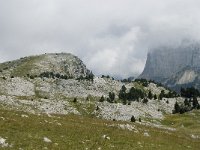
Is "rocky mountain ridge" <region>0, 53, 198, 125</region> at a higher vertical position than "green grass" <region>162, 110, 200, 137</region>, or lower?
higher

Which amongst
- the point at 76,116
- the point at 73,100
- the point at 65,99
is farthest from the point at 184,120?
the point at 76,116

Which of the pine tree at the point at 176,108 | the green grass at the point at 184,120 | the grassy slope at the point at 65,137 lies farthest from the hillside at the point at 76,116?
the pine tree at the point at 176,108

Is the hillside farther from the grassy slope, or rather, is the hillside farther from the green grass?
the green grass

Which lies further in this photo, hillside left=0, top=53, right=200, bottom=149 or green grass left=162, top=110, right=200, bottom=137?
green grass left=162, top=110, right=200, bottom=137

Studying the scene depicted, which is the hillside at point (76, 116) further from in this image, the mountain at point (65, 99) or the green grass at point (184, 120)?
the green grass at point (184, 120)

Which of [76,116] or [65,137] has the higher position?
[76,116]

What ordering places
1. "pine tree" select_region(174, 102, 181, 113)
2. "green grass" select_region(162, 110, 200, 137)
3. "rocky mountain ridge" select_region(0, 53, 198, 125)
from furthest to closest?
"pine tree" select_region(174, 102, 181, 113), "rocky mountain ridge" select_region(0, 53, 198, 125), "green grass" select_region(162, 110, 200, 137)

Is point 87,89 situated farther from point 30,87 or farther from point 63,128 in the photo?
point 63,128

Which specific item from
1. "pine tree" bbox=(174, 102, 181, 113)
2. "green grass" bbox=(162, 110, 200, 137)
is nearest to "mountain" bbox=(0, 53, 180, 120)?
"pine tree" bbox=(174, 102, 181, 113)

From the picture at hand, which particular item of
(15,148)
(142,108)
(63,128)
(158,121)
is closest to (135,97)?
(142,108)

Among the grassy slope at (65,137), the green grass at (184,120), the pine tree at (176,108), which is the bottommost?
the grassy slope at (65,137)

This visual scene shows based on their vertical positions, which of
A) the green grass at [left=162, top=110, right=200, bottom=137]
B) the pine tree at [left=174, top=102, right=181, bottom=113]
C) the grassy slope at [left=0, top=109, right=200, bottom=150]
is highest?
the pine tree at [left=174, top=102, right=181, bottom=113]

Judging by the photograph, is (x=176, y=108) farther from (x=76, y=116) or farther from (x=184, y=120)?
(x=76, y=116)

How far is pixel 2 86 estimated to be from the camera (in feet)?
499
